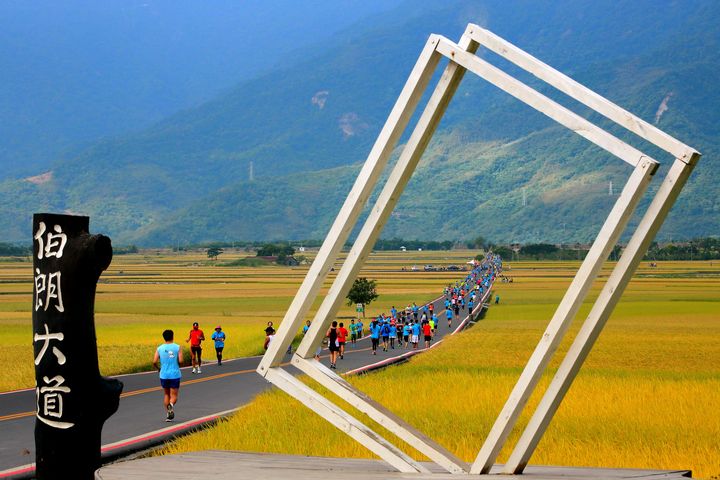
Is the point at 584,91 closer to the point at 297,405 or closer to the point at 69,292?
the point at 69,292

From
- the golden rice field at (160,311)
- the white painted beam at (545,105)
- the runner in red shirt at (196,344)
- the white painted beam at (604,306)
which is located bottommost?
the golden rice field at (160,311)

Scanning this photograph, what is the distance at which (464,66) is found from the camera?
10.8 meters

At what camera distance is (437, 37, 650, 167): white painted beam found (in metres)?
9.70

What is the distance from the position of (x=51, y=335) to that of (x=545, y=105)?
208 inches

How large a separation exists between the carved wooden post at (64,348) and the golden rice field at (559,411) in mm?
4725

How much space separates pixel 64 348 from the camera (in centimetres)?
1164

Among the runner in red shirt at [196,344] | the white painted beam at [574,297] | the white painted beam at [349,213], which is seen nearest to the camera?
the white painted beam at [574,297]

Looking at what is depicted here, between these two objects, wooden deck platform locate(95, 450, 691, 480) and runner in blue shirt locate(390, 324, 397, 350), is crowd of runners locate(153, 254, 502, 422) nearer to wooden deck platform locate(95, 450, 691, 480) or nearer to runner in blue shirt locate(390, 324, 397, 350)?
runner in blue shirt locate(390, 324, 397, 350)

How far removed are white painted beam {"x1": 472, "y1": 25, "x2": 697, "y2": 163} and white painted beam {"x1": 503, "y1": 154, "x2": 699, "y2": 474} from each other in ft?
1.00

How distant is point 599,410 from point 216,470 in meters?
13.6

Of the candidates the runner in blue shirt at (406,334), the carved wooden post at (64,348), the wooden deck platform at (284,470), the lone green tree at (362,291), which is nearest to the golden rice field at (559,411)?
the runner in blue shirt at (406,334)

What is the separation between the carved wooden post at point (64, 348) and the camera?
457 inches

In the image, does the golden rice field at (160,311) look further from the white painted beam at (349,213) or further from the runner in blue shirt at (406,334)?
the white painted beam at (349,213)

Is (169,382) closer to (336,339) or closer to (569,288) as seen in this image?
(569,288)
